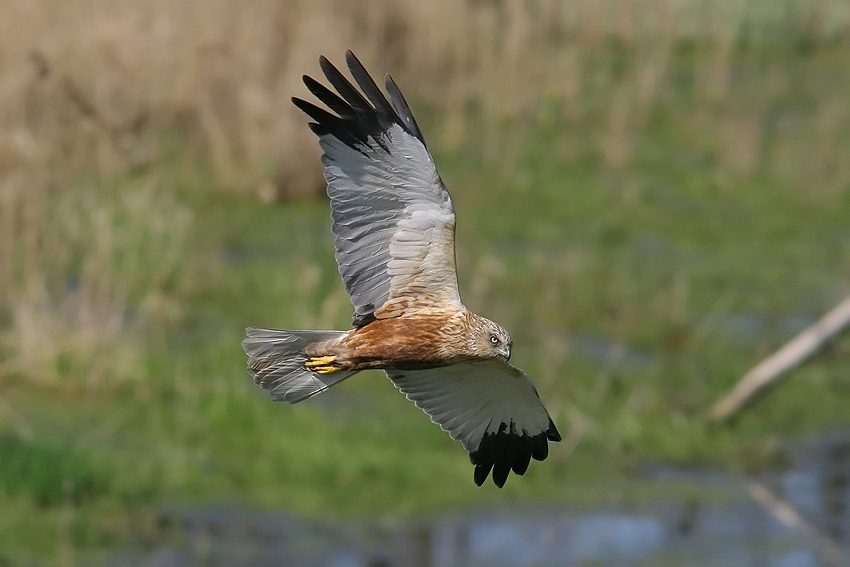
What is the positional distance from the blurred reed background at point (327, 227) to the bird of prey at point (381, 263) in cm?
354

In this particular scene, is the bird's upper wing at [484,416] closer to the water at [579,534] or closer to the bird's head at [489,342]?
the bird's head at [489,342]

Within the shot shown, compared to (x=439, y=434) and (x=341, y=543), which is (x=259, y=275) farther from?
(x=341, y=543)

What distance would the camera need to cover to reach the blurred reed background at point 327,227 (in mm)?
10438

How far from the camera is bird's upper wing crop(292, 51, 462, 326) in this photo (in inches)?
235

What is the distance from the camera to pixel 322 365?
619 centimetres

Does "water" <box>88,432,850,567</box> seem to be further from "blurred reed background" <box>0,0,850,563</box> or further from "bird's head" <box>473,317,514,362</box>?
"bird's head" <box>473,317,514,362</box>

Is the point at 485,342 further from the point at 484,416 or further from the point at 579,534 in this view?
the point at 579,534

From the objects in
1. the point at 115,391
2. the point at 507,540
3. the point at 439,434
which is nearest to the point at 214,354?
the point at 115,391

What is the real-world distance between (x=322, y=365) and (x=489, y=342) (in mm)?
592

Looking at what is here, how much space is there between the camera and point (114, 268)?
12.0 metres

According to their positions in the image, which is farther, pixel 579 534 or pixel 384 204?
pixel 579 534

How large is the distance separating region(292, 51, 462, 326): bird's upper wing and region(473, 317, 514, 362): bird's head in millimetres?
168

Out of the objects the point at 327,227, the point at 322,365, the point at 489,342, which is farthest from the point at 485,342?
the point at 327,227

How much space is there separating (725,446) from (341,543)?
2.84 meters
